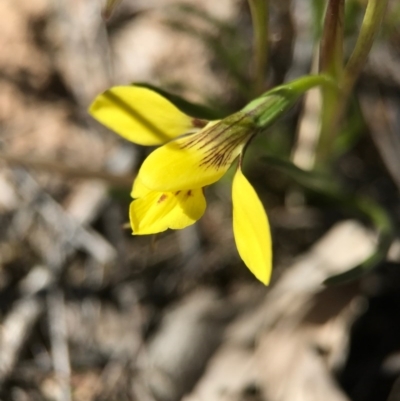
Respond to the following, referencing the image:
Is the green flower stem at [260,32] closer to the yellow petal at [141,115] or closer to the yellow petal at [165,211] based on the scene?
the yellow petal at [141,115]

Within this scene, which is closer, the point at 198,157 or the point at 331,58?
the point at 198,157

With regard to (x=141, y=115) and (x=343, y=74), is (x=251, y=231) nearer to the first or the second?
(x=141, y=115)

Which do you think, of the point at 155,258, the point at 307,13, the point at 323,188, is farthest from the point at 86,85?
the point at 323,188

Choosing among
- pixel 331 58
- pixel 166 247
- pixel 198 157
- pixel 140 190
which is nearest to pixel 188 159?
pixel 198 157

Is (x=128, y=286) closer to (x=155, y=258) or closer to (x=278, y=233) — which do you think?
(x=155, y=258)

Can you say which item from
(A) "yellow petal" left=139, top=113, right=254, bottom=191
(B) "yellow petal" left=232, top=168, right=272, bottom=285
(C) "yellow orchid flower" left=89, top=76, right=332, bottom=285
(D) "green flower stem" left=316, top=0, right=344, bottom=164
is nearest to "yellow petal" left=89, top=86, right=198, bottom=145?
(C) "yellow orchid flower" left=89, top=76, right=332, bottom=285

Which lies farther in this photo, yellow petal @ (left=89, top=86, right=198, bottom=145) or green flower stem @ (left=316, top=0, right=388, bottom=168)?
yellow petal @ (left=89, top=86, right=198, bottom=145)

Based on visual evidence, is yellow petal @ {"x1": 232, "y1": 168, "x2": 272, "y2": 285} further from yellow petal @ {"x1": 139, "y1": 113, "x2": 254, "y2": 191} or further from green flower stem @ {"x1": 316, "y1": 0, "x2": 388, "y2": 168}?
green flower stem @ {"x1": 316, "y1": 0, "x2": 388, "y2": 168}

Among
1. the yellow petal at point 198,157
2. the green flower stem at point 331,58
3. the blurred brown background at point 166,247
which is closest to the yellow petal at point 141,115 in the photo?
the yellow petal at point 198,157
